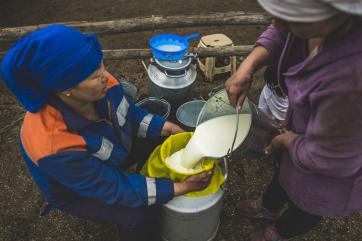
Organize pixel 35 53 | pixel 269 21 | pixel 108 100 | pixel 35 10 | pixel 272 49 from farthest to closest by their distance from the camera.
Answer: pixel 35 10 → pixel 269 21 → pixel 108 100 → pixel 272 49 → pixel 35 53

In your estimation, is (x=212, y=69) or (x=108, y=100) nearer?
(x=108, y=100)

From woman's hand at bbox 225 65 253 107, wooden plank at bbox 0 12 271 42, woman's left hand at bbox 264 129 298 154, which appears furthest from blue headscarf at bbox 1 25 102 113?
wooden plank at bbox 0 12 271 42

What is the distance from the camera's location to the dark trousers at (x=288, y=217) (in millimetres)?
1972

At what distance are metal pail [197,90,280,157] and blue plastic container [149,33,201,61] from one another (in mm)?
1169

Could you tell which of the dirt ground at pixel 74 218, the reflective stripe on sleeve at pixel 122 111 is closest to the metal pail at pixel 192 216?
the dirt ground at pixel 74 218

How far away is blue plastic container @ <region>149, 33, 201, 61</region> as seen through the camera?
3020mm

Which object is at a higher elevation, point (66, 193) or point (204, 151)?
point (204, 151)

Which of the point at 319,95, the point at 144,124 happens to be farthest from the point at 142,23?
the point at 319,95

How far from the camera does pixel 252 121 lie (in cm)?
179

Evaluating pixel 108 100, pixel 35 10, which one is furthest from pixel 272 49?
pixel 35 10

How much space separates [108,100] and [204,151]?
61 cm

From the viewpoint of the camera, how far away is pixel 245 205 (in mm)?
2627

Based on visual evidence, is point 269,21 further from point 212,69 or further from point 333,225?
point 333,225

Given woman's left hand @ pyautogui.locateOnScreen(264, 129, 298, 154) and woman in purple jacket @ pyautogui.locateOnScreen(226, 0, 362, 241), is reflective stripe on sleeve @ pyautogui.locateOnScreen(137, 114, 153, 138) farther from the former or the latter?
woman's left hand @ pyautogui.locateOnScreen(264, 129, 298, 154)
